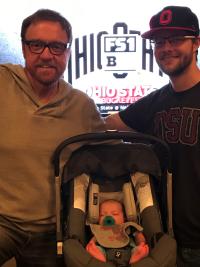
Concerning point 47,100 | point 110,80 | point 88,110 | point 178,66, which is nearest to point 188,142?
point 178,66

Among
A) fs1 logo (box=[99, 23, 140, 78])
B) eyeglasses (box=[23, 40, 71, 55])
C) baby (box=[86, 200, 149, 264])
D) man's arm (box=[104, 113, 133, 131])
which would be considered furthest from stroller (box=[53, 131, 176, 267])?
fs1 logo (box=[99, 23, 140, 78])

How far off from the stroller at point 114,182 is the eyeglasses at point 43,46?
1.33 ft

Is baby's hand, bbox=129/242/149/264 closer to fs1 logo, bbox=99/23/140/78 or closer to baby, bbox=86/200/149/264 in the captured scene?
baby, bbox=86/200/149/264

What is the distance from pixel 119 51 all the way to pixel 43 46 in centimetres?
119

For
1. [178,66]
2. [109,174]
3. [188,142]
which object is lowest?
[109,174]

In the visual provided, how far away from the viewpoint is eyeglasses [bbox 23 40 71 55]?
5.60 feet

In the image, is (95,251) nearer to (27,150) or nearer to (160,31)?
(27,150)

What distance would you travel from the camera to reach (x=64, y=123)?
179 cm

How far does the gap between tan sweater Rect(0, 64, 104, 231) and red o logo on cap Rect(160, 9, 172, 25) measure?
23.0 inches

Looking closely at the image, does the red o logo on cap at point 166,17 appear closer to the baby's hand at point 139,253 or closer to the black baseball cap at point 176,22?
the black baseball cap at point 176,22

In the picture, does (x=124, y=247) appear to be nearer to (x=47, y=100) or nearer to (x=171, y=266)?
(x=171, y=266)

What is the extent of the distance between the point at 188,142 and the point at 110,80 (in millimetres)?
1206

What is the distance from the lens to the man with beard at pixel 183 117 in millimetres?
1752

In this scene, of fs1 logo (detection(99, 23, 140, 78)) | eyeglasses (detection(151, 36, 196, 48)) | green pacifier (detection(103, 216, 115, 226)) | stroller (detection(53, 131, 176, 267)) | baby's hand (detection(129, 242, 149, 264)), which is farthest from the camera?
fs1 logo (detection(99, 23, 140, 78))
